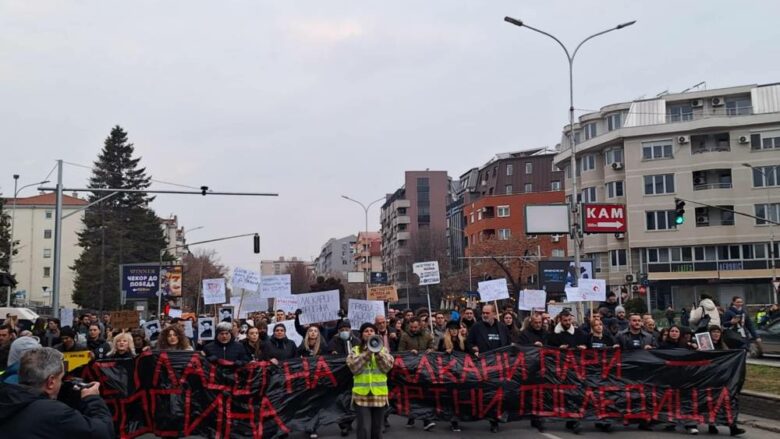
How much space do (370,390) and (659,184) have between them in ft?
174

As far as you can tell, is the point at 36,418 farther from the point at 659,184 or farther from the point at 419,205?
the point at 419,205

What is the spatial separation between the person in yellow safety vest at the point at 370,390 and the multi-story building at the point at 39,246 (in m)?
94.2

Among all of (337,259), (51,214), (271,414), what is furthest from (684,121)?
(337,259)

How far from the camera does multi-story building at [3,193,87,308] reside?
9656 centimetres

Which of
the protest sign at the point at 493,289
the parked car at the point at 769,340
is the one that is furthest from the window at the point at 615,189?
the protest sign at the point at 493,289

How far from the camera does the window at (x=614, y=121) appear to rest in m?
60.3

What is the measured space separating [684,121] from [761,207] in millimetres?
8546

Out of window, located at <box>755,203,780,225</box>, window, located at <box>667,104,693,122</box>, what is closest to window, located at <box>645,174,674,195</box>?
window, located at <box>667,104,693,122</box>

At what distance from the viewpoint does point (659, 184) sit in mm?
57312

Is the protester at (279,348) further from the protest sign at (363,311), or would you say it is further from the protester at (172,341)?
the protest sign at (363,311)

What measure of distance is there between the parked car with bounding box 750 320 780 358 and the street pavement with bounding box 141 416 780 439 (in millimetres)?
11006

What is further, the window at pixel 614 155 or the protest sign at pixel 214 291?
the window at pixel 614 155

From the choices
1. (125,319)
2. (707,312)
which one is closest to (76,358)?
(125,319)

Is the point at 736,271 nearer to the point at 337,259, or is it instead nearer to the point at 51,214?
the point at 51,214
